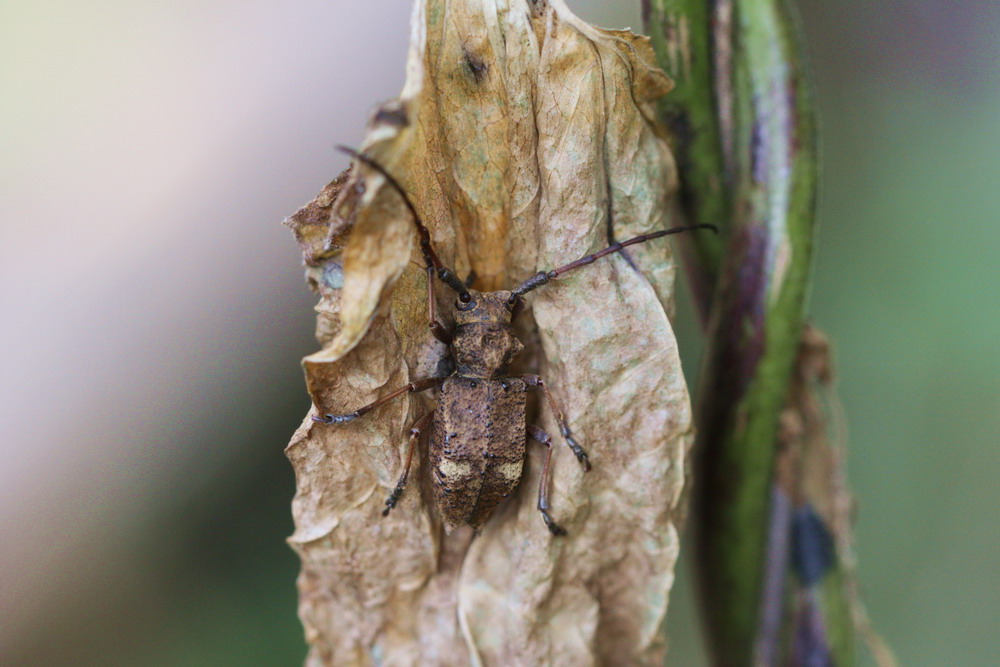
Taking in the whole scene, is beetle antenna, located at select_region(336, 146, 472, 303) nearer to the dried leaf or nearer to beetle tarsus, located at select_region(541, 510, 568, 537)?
the dried leaf

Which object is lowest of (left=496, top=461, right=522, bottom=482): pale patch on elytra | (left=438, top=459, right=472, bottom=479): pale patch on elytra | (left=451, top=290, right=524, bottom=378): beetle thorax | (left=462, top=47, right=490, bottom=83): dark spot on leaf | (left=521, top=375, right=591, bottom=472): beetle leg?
(left=496, top=461, right=522, bottom=482): pale patch on elytra

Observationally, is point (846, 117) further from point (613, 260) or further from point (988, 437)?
point (613, 260)

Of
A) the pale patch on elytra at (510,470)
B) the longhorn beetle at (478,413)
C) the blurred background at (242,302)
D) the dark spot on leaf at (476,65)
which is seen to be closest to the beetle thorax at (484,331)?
the longhorn beetle at (478,413)

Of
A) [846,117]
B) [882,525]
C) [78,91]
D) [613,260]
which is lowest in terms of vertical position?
[882,525]

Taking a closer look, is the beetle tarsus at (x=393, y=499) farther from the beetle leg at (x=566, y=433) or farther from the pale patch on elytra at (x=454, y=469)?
the beetle leg at (x=566, y=433)

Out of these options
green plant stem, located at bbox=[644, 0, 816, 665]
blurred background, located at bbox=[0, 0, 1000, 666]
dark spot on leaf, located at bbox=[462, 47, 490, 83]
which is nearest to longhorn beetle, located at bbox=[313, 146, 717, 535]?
green plant stem, located at bbox=[644, 0, 816, 665]

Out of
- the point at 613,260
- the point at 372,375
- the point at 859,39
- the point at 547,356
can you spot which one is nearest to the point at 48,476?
the point at 372,375
